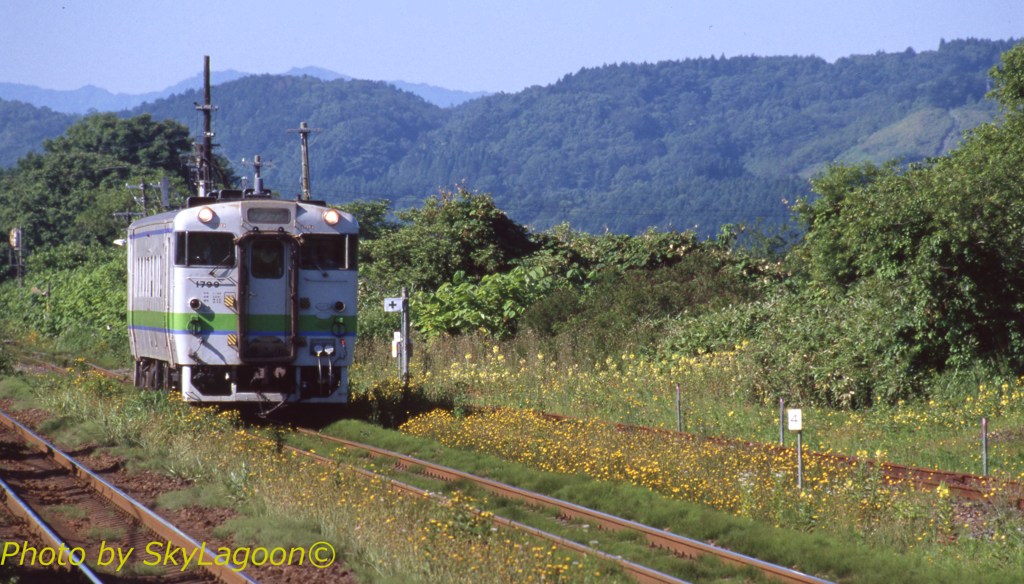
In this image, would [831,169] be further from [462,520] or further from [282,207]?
[462,520]

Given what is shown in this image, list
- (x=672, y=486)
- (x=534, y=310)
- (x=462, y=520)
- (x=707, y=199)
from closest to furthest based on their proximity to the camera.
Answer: (x=462, y=520) < (x=672, y=486) < (x=534, y=310) < (x=707, y=199)

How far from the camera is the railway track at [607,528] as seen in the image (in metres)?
9.28

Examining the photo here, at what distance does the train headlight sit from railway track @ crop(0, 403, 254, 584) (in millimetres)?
5199

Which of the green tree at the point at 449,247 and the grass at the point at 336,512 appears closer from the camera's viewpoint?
the grass at the point at 336,512

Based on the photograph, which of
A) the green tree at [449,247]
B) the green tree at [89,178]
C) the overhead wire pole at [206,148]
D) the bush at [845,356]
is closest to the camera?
the bush at [845,356]

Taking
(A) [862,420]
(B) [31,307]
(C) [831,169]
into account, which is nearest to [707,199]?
(B) [31,307]

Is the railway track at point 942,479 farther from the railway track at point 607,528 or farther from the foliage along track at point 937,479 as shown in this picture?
the railway track at point 607,528

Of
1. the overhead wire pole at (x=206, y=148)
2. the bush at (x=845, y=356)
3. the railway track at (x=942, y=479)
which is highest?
the overhead wire pole at (x=206, y=148)

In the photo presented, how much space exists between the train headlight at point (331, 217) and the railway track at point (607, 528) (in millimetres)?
4143

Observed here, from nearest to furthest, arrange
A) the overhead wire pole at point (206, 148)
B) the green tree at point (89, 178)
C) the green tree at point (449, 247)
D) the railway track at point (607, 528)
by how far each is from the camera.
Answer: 1. the railway track at point (607, 528)
2. the green tree at point (449, 247)
3. the overhead wire pole at point (206, 148)
4. the green tree at point (89, 178)

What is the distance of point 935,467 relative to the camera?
47.1 ft

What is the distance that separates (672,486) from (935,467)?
3.78 m

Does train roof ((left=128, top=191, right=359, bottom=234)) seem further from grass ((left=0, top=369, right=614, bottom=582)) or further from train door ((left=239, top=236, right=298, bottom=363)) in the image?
grass ((left=0, top=369, right=614, bottom=582))

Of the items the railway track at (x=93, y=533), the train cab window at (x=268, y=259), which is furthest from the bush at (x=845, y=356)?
the railway track at (x=93, y=533)
